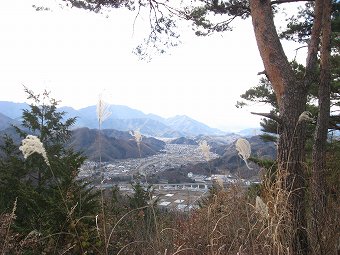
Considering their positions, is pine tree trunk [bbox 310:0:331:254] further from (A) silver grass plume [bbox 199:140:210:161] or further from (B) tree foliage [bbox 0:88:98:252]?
(B) tree foliage [bbox 0:88:98:252]

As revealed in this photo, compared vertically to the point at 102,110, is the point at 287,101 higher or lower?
higher

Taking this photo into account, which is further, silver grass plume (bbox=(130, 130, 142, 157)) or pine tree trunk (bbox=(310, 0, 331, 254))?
pine tree trunk (bbox=(310, 0, 331, 254))

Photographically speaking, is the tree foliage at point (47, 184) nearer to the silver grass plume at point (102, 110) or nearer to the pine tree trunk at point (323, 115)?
the silver grass plume at point (102, 110)

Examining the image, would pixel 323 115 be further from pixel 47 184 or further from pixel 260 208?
pixel 47 184

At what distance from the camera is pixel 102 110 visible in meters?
2.50

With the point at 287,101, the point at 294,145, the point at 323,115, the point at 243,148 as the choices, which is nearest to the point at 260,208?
the point at 243,148

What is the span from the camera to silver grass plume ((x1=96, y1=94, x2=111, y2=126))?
8.04 ft

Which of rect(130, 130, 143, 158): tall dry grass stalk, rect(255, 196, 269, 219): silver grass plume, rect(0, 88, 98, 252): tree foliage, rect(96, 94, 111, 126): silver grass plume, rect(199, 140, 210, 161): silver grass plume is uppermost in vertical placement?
rect(96, 94, 111, 126): silver grass plume

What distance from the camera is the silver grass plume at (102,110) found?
2.45 metres

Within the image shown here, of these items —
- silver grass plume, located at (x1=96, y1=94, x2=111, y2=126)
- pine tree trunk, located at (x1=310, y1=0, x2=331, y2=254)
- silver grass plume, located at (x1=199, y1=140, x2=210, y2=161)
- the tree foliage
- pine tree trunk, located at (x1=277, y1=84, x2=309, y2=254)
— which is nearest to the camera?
silver grass plume, located at (x1=96, y1=94, x2=111, y2=126)

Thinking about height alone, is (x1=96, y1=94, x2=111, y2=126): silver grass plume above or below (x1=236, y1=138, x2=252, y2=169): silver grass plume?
above

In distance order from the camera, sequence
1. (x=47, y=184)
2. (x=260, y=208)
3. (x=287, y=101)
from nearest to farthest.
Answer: (x=260, y=208) → (x=287, y=101) → (x=47, y=184)

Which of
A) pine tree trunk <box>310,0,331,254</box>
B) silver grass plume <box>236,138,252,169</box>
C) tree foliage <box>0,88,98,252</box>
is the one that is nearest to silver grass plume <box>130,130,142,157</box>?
silver grass plume <box>236,138,252,169</box>

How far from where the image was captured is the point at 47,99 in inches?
506
